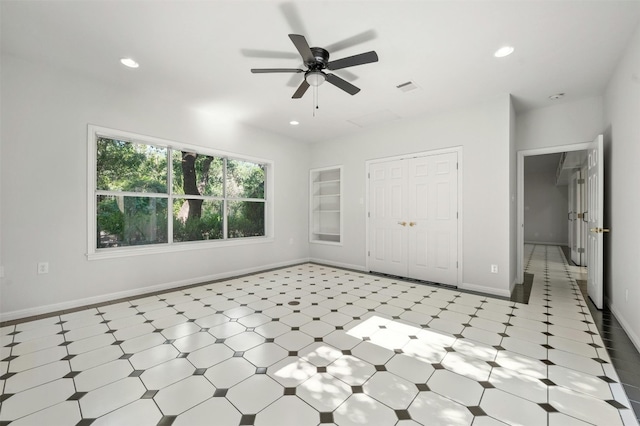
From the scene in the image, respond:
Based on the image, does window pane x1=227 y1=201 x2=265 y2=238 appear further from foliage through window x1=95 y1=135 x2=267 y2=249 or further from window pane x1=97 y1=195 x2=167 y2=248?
window pane x1=97 y1=195 x2=167 y2=248

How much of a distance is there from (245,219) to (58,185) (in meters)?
2.82

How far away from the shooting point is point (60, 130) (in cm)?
331

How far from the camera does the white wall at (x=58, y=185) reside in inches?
118

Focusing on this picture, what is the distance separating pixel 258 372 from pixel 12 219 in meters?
3.25

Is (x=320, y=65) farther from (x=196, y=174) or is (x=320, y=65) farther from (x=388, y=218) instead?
(x=388, y=218)

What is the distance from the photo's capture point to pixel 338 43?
8.93 ft

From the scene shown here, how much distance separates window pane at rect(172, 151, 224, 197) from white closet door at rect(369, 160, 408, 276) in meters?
2.97

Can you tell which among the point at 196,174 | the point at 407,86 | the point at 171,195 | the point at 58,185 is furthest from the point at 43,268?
the point at 407,86

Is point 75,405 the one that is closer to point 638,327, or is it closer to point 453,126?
point 638,327

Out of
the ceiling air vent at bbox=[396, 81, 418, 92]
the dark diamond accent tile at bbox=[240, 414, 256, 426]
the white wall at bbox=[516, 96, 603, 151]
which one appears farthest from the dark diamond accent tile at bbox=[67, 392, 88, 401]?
the white wall at bbox=[516, 96, 603, 151]

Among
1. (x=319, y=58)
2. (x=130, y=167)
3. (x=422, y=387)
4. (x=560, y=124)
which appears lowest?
(x=422, y=387)

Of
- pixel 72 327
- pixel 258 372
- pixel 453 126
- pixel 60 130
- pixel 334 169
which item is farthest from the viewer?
pixel 334 169

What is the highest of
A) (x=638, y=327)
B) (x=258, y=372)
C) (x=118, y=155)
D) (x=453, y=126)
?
(x=453, y=126)

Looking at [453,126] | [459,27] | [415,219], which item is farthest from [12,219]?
[453,126]
